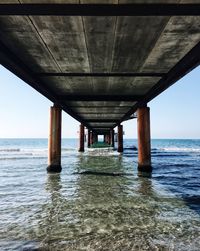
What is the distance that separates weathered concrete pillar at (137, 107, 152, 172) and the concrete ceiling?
113 inches

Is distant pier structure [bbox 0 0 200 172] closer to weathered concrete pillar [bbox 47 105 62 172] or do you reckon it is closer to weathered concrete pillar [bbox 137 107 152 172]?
weathered concrete pillar [bbox 137 107 152 172]

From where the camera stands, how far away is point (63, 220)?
5.37 m

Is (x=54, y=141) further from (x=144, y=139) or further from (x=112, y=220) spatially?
(x=112, y=220)

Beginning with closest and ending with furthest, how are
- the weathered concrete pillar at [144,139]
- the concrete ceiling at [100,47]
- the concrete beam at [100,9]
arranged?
the concrete beam at [100,9], the concrete ceiling at [100,47], the weathered concrete pillar at [144,139]

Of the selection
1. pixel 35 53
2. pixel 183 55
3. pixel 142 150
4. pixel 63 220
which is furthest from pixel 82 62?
pixel 142 150

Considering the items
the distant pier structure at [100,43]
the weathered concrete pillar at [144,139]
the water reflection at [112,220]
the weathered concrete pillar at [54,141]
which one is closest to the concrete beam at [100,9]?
the distant pier structure at [100,43]

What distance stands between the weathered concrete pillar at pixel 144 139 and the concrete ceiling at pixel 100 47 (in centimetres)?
288

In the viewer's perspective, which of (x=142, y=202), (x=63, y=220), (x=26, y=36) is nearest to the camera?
(x=63, y=220)

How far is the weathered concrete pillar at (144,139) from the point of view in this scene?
12.8 meters

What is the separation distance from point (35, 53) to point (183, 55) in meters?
3.87

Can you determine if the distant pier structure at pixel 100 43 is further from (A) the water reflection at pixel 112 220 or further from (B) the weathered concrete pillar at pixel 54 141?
(A) the water reflection at pixel 112 220

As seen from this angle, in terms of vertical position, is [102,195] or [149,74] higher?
[149,74]

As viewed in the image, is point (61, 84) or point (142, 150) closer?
point (61, 84)

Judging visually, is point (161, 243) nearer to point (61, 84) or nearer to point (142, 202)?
point (142, 202)
